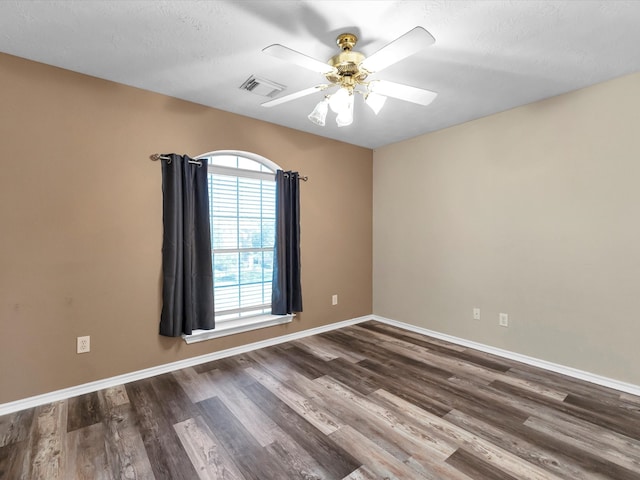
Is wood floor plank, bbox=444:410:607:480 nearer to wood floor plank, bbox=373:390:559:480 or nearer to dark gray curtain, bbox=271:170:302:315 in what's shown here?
wood floor plank, bbox=373:390:559:480

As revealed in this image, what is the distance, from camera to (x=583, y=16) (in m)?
1.76

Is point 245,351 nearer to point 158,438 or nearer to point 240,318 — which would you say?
point 240,318

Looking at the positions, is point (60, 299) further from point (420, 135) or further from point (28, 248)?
point (420, 135)

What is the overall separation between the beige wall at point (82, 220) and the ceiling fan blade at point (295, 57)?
1.56m

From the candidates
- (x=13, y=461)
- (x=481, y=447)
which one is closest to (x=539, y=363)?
(x=481, y=447)

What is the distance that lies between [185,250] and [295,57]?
1.91 metres

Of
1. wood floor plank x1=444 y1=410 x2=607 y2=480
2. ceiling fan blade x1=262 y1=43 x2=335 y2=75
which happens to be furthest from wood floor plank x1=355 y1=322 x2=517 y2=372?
ceiling fan blade x1=262 y1=43 x2=335 y2=75

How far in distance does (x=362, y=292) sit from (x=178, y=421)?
2.85 metres

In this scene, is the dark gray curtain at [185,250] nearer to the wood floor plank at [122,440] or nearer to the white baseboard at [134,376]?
the white baseboard at [134,376]

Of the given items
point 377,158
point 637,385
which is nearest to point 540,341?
point 637,385

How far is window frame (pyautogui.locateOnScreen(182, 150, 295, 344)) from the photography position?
302 cm

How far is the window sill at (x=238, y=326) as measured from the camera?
9.77 feet

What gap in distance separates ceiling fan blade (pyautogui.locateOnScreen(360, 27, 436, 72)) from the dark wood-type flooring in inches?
83.5

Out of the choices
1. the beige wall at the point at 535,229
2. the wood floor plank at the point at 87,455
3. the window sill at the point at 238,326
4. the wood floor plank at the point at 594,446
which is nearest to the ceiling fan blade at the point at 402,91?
the beige wall at the point at 535,229
